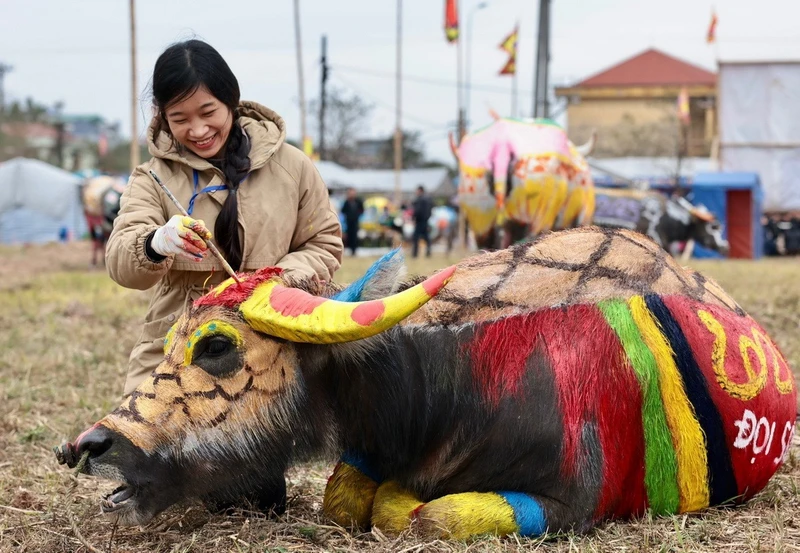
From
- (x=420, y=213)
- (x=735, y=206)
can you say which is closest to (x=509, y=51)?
(x=420, y=213)

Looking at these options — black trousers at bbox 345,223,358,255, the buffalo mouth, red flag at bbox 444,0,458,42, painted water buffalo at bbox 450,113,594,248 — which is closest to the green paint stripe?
the buffalo mouth

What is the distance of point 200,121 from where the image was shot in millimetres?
2887

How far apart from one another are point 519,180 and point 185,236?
643cm

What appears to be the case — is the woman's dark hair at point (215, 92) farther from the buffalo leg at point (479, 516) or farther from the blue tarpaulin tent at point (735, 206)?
the blue tarpaulin tent at point (735, 206)

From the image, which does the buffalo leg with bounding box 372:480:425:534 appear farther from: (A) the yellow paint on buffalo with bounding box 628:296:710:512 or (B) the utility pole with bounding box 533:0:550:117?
(B) the utility pole with bounding box 533:0:550:117

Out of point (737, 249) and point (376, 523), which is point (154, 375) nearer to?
point (376, 523)

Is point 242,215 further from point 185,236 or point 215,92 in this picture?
point 185,236

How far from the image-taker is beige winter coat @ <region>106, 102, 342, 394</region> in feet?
9.72

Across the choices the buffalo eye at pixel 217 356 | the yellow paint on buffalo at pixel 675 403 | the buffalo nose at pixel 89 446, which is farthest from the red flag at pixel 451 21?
the buffalo nose at pixel 89 446

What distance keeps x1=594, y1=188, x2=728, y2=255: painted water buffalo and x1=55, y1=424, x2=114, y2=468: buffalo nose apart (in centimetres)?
1516

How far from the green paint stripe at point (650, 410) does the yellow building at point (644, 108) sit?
24.3m

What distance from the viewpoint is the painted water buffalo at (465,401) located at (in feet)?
8.10

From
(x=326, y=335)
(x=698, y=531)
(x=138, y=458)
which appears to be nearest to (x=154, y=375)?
(x=138, y=458)

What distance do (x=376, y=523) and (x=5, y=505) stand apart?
1304 mm
